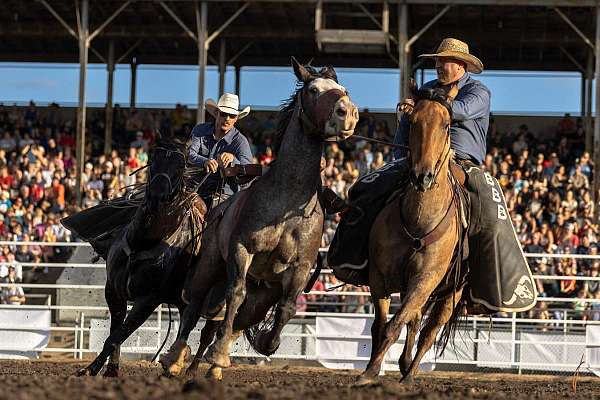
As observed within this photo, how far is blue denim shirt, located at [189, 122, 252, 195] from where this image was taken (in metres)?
10.0

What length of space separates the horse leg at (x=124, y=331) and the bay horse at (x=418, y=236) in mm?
1864

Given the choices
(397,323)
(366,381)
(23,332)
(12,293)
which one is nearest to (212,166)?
(397,323)

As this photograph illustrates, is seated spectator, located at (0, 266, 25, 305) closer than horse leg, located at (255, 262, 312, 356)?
No

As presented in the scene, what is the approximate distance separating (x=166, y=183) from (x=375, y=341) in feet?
6.50

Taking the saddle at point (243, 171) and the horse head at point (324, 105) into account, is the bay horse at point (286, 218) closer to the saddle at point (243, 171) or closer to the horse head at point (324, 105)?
the horse head at point (324, 105)

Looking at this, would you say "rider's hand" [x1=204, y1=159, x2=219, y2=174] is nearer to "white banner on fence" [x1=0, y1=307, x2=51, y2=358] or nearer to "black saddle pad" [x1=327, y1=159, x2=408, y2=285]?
"black saddle pad" [x1=327, y1=159, x2=408, y2=285]

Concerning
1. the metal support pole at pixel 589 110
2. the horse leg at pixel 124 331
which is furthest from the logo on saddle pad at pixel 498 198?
the metal support pole at pixel 589 110

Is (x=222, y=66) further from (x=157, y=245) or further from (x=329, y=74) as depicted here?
(x=329, y=74)

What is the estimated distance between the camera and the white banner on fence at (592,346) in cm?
1451

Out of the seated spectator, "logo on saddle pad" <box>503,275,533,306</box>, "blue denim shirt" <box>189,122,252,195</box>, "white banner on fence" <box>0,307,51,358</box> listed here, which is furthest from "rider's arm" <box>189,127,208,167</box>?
the seated spectator

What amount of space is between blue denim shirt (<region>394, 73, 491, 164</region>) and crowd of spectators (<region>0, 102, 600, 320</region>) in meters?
4.34

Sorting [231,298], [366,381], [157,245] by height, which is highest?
[157,245]

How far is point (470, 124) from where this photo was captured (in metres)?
9.46

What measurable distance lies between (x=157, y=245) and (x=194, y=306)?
0.70 meters
